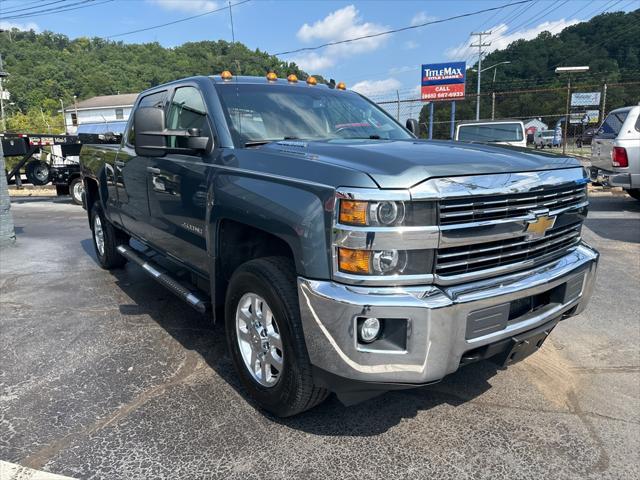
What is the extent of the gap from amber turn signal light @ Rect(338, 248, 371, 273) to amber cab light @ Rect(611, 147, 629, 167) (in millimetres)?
8578

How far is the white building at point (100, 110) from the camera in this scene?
6925 cm

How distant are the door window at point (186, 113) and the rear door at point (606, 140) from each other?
8.30 m

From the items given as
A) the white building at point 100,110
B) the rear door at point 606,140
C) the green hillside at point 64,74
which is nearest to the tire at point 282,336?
the rear door at point 606,140

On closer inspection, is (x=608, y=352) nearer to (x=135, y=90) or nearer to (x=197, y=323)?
(x=197, y=323)

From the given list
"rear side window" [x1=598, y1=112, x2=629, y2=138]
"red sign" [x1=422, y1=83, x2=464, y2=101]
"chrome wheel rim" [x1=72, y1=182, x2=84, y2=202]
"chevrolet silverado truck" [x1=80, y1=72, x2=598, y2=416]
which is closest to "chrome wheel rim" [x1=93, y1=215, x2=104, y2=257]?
"chevrolet silverado truck" [x1=80, y1=72, x2=598, y2=416]

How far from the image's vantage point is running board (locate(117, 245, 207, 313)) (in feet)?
11.0

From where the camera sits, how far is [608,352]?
12.0ft

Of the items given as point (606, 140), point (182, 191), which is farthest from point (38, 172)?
point (606, 140)

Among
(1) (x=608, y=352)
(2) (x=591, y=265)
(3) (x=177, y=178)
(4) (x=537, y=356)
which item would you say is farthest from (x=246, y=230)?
(1) (x=608, y=352)

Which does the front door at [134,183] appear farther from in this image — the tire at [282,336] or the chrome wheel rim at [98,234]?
the tire at [282,336]

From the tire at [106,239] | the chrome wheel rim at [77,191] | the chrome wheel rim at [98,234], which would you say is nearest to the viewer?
the tire at [106,239]

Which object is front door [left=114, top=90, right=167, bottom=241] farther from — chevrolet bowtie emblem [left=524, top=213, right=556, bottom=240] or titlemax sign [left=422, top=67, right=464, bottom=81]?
titlemax sign [left=422, top=67, right=464, bottom=81]

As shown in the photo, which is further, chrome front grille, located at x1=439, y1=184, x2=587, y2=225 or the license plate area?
the license plate area

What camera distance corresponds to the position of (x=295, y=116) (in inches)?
137
